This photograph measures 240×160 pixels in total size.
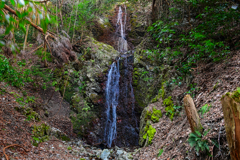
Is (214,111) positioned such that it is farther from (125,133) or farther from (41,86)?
(41,86)

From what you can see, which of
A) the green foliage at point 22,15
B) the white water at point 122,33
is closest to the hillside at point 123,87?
the green foliage at point 22,15

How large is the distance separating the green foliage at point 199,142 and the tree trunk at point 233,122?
635 mm

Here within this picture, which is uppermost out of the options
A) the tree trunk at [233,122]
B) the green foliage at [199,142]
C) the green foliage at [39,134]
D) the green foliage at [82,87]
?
the green foliage at [82,87]

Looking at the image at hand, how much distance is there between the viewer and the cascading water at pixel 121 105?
8328 millimetres

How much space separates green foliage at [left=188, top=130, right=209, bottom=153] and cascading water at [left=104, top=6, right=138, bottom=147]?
238 inches

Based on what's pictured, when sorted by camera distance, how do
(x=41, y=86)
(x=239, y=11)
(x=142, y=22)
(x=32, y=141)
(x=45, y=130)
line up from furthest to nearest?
(x=142, y=22) → (x=41, y=86) → (x=45, y=130) → (x=32, y=141) → (x=239, y=11)

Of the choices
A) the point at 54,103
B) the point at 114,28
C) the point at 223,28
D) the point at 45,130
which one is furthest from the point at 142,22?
the point at 45,130

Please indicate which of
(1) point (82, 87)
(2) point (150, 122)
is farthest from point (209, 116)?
(1) point (82, 87)

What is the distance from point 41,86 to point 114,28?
399 inches

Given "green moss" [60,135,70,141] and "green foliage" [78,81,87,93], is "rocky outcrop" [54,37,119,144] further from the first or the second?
"green moss" [60,135,70,141]

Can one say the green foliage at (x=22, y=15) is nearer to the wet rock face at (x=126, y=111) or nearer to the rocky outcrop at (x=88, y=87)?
the rocky outcrop at (x=88, y=87)

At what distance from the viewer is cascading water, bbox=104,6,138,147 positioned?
8.33m

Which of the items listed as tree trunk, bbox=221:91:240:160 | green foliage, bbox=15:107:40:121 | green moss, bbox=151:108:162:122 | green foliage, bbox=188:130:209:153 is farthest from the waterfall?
tree trunk, bbox=221:91:240:160

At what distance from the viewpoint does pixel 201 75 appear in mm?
5105
